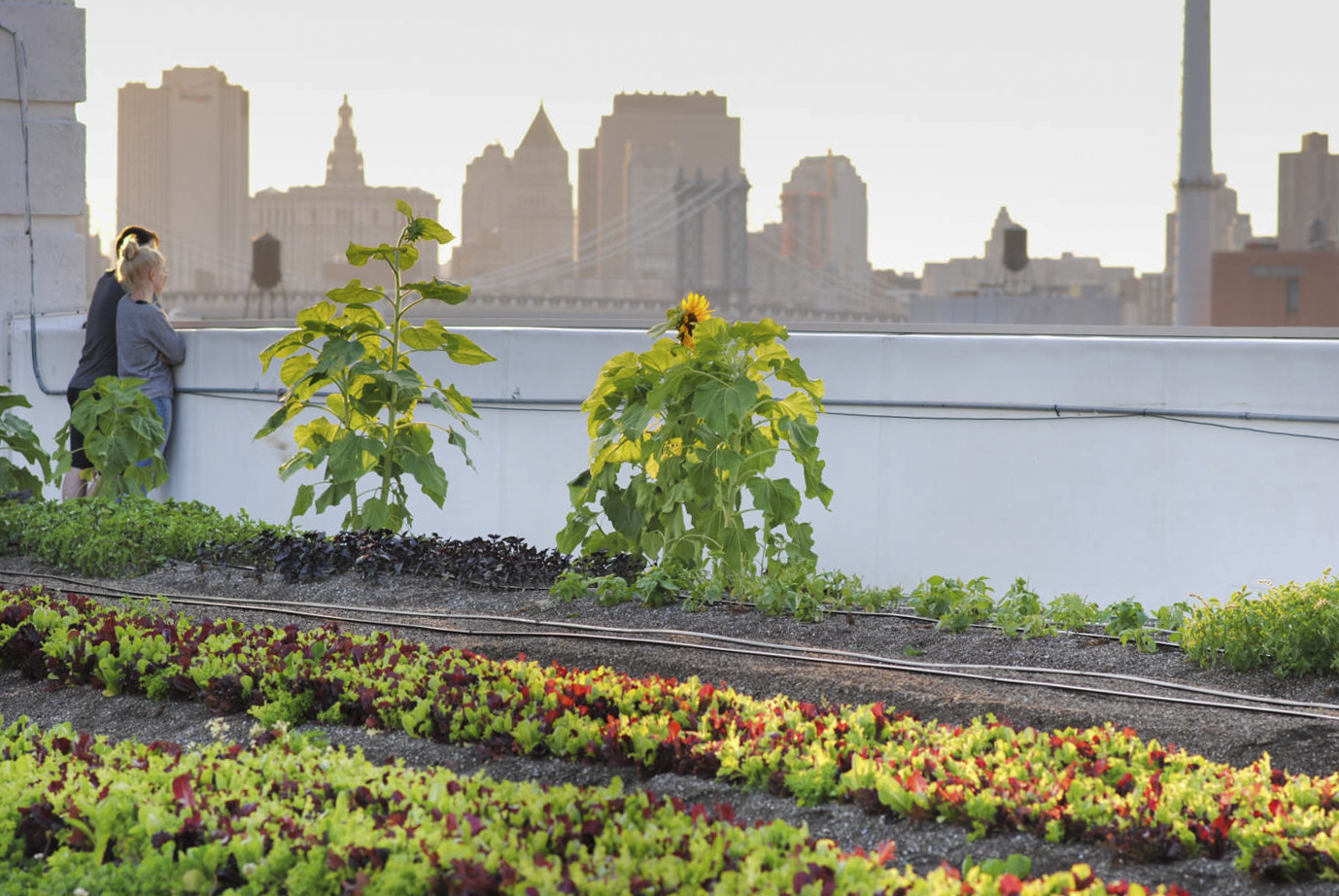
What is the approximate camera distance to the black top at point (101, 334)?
8312 millimetres

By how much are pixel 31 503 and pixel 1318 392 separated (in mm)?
6381

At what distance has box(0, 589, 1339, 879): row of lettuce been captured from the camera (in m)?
2.72

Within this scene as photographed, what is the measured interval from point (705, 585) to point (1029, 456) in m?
2.57

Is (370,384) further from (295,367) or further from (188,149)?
(188,149)

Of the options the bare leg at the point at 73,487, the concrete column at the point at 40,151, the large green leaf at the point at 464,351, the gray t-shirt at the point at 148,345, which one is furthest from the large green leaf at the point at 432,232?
the concrete column at the point at 40,151

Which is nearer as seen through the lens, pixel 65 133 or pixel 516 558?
pixel 516 558

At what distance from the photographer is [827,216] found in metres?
111

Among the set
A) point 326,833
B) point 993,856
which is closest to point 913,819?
point 993,856

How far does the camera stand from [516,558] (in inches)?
224

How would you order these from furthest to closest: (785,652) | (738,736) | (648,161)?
(648,161)
(785,652)
(738,736)

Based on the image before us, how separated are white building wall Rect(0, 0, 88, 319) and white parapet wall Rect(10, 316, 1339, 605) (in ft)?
12.9

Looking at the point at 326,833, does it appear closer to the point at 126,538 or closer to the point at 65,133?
the point at 126,538

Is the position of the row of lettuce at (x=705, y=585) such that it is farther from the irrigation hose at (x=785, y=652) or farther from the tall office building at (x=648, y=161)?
the tall office building at (x=648, y=161)

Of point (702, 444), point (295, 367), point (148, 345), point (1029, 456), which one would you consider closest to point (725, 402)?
point (702, 444)
